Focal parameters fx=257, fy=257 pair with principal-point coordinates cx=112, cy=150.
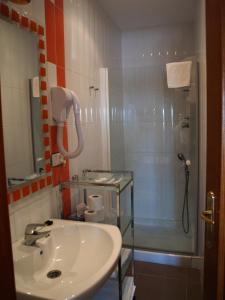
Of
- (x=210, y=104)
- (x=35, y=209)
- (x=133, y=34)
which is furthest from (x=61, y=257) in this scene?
(x=133, y=34)

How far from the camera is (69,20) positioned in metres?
1.88

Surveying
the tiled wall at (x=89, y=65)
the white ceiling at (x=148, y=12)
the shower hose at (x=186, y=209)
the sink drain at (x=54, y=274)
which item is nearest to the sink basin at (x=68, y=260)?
the sink drain at (x=54, y=274)

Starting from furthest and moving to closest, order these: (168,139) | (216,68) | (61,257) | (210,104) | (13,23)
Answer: (168,139) < (61,257) < (13,23) < (210,104) < (216,68)

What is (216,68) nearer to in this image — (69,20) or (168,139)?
(69,20)

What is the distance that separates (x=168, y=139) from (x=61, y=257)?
2.11 meters

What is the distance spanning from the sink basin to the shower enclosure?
59.5 inches

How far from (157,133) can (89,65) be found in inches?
51.5

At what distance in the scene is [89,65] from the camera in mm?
2266

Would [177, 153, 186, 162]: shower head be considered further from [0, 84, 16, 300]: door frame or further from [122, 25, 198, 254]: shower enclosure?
[0, 84, 16, 300]: door frame

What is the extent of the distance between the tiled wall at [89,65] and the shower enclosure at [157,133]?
0.96ft

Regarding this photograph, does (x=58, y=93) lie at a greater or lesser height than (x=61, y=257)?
greater

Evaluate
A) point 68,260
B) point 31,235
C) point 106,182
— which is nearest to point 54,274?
point 68,260

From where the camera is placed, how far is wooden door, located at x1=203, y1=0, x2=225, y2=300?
0.77 m

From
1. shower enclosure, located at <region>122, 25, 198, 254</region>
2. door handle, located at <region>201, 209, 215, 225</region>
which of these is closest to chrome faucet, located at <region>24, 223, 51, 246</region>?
door handle, located at <region>201, 209, 215, 225</region>
